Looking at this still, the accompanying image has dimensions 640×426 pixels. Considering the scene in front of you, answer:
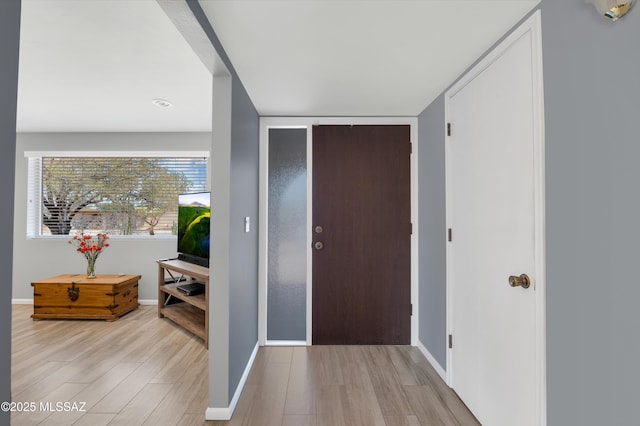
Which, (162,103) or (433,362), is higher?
(162,103)

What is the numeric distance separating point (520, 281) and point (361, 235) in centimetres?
169

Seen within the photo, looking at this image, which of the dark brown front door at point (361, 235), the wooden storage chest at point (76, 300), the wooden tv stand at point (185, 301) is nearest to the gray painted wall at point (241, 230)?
the wooden tv stand at point (185, 301)

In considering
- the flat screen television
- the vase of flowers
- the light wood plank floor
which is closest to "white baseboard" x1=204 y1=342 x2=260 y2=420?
the light wood plank floor

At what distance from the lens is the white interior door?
1.49 m

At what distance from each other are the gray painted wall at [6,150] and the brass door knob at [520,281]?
1.88m

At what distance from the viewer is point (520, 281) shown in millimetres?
1541

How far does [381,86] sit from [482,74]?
74cm

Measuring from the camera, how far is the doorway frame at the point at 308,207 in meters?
3.10

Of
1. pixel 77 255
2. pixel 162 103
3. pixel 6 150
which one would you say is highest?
pixel 162 103

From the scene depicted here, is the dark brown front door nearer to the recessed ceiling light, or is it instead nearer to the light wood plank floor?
the light wood plank floor

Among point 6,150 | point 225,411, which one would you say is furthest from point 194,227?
point 6,150

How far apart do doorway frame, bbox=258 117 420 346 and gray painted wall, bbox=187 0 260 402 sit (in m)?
0.09

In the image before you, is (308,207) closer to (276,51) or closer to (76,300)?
(276,51)

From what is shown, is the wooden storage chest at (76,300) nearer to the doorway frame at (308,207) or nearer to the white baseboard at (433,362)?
the doorway frame at (308,207)
